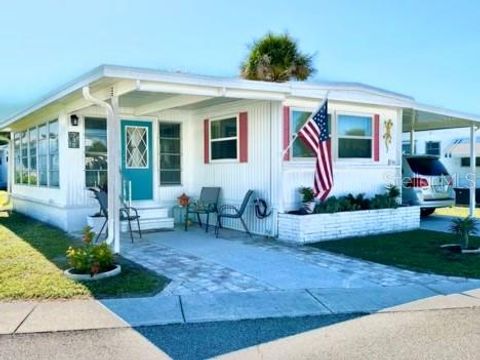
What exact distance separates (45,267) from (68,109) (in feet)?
15.1

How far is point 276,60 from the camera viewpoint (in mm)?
18172

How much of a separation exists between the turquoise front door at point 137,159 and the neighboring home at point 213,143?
2 centimetres

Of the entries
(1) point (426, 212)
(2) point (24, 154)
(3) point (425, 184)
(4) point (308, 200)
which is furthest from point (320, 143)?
(2) point (24, 154)

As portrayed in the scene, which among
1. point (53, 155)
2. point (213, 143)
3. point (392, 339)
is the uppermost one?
point (213, 143)

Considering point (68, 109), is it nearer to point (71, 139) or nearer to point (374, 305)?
point (71, 139)

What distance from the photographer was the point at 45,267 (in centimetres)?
649

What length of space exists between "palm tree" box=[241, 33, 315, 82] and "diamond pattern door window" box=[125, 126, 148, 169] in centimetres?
807

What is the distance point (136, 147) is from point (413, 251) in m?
6.53

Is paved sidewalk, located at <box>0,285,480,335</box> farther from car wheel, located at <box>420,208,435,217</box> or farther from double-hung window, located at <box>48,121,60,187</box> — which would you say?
car wheel, located at <box>420,208,435,217</box>

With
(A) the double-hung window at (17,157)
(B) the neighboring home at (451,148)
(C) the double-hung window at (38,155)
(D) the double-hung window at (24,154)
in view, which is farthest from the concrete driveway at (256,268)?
(B) the neighboring home at (451,148)

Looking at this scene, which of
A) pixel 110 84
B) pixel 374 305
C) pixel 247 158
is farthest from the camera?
pixel 247 158

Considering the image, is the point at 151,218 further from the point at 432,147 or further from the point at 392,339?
the point at 432,147

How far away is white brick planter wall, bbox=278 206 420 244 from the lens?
28.3ft

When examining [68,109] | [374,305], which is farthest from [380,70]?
[374,305]
